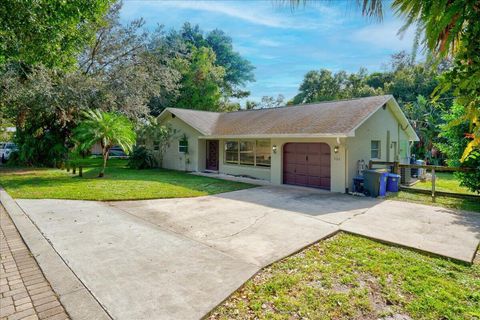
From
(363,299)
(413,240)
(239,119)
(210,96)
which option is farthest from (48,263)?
(210,96)

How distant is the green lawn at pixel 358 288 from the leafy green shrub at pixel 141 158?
1641 cm

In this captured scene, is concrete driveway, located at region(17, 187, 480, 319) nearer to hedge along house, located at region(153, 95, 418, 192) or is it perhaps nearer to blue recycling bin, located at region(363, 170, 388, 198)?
blue recycling bin, located at region(363, 170, 388, 198)

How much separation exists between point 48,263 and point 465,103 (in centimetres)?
566

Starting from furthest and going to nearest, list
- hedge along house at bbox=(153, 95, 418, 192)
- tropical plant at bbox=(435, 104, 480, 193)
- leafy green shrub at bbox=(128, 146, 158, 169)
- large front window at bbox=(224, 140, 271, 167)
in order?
leafy green shrub at bbox=(128, 146, 158, 169) → large front window at bbox=(224, 140, 271, 167) → hedge along house at bbox=(153, 95, 418, 192) → tropical plant at bbox=(435, 104, 480, 193)

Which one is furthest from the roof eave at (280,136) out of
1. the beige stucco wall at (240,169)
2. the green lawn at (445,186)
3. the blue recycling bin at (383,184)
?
the green lawn at (445,186)

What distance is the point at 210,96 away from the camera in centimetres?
2933

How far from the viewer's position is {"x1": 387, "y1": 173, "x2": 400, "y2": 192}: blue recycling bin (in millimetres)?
11430

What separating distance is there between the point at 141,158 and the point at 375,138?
48.6 feet

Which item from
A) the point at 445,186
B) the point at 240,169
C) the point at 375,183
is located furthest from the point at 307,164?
the point at 445,186

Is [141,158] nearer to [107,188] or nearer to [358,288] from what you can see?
[107,188]

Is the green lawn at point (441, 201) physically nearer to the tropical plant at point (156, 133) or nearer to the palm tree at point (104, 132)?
the palm tree at point (104, 132)

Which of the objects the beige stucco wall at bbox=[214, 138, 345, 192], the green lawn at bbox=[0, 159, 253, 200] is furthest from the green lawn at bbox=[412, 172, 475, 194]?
the green lawn at bbox=[0, 159, 253, 200]

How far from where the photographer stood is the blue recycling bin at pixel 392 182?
450 inches

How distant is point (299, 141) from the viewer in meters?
12.6
